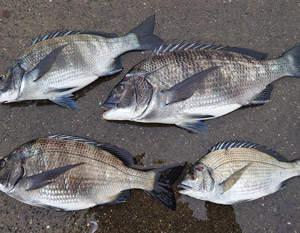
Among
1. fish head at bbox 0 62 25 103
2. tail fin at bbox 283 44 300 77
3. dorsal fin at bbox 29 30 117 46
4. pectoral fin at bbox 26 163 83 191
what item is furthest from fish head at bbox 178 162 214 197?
fish head at bbox 0 62 25 103

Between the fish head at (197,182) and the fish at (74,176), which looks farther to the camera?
the fish head at (197,182)

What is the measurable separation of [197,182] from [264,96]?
41.3 inches

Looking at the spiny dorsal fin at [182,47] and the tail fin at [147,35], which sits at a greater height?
the tail fin at [147,35]

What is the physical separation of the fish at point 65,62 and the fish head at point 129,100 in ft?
1.01

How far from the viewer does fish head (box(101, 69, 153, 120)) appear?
2.34 m

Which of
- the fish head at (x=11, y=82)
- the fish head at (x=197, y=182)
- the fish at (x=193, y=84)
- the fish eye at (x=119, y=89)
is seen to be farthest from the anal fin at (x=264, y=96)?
the fish head at (x=11, y=82)

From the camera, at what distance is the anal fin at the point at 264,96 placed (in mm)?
2602

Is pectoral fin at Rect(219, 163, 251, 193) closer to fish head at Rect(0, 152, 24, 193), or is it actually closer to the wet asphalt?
the wet asphalt

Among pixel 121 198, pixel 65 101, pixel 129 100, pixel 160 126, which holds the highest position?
pixel 129 100

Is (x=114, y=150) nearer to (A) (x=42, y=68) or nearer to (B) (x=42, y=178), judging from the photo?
(B) (x=42, y=178)

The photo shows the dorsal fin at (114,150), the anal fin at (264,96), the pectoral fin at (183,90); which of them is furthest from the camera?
the anal fin at (264,96)

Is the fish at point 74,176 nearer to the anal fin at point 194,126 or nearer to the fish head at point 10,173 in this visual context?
the fish head at point 10,173

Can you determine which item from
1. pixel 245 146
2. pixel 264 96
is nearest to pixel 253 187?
pixel 245 146

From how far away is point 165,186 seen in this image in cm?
241
